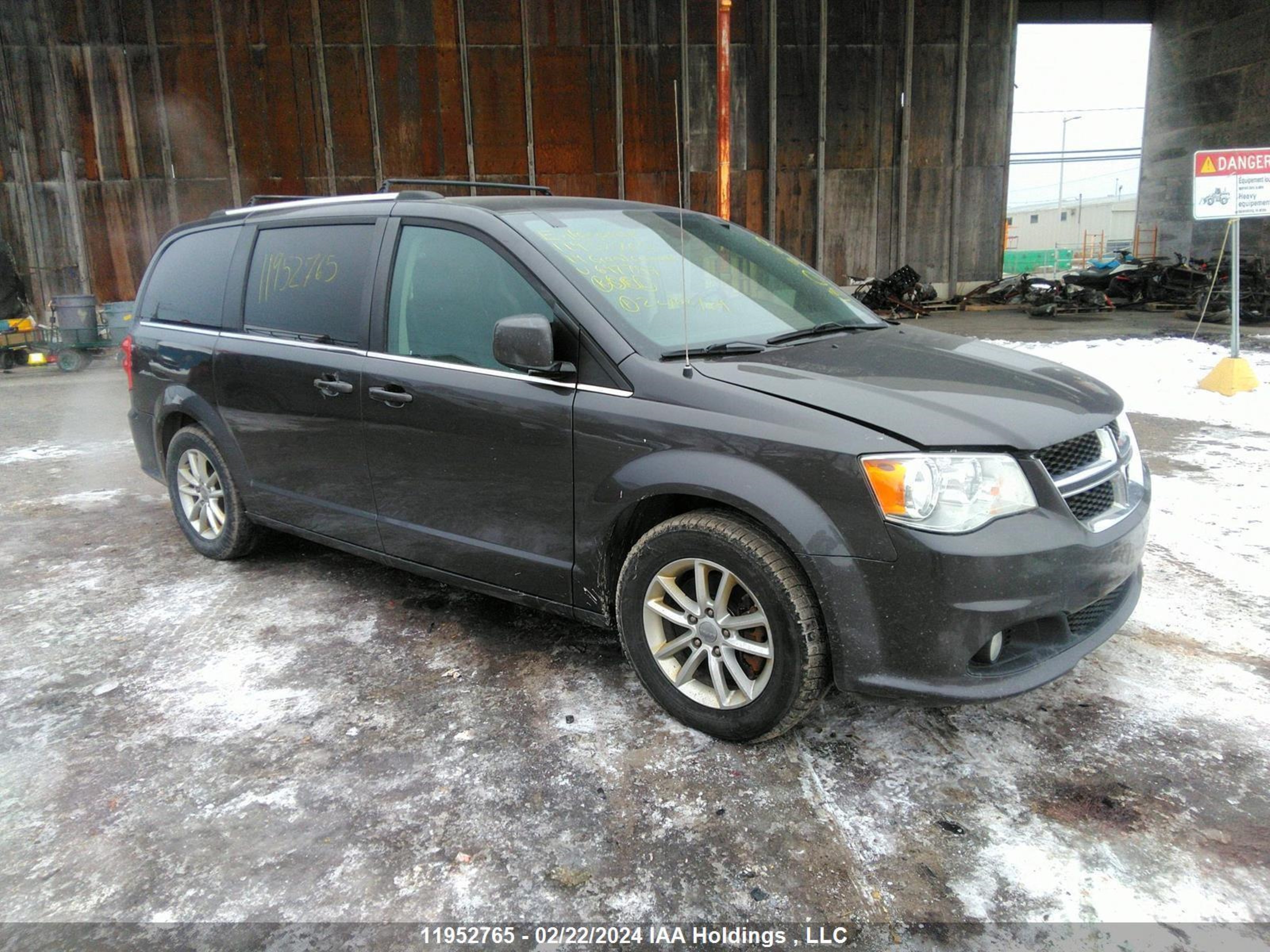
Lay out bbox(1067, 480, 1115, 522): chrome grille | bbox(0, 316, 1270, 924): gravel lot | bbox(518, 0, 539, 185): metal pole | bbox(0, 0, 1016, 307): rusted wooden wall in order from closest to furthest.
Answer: bbox(0, 316, 1270, 924): gravel lot → bbox(1067, 480, 1115, 522): chrome grille → bbox(0, 0, 1016, 307): rusted wooden wall → bbox(518, 0, 539, 185): metal pole

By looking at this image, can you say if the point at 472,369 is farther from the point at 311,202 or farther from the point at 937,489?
the point at 937,489

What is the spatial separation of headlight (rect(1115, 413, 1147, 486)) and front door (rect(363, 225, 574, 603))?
1932 millimetres

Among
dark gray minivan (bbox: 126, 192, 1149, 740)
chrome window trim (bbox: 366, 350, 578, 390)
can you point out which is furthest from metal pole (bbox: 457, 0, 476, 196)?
chrome window trim (bbox: 366, 350, 578, 390)

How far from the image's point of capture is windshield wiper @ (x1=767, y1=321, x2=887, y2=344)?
10.9 ft

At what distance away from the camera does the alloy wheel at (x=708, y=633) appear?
2.79 m

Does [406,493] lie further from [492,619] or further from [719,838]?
[719,838]

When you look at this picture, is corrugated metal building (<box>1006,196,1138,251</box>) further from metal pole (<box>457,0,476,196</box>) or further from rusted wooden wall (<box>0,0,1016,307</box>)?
metal pole (<box>457,0,476,196</box>)

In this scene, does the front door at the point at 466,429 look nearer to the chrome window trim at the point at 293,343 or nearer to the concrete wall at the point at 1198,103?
the chrome window trim at the point at 293,343

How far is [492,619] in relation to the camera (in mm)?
4000

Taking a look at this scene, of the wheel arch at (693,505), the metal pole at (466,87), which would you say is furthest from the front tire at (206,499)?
the metal pole at (466,87)

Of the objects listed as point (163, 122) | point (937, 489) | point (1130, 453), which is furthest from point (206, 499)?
point (163, 122)

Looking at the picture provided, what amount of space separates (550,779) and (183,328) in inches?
134

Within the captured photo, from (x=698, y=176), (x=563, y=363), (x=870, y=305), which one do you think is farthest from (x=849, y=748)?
(x=698, y=176)

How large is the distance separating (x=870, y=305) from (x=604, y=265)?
14.6 m
